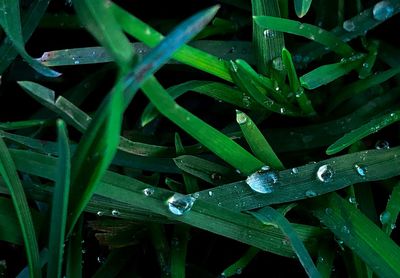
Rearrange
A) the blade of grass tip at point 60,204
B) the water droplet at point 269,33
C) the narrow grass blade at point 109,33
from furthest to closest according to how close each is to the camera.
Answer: the water droplet at point 269,33 → the blade of grass tip at point 60,204 → the narrow grass blade at point 109,33

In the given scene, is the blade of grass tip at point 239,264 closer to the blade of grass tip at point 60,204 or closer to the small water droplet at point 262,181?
the small water droplet at point 262,181

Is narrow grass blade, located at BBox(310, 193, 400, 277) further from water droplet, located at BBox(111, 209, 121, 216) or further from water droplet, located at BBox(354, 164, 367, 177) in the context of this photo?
water droplet, located at BBox(111, 209, 121, 216)

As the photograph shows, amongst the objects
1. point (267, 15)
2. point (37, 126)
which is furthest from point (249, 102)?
point (37, 126)

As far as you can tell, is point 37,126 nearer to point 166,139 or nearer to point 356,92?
point 166,139

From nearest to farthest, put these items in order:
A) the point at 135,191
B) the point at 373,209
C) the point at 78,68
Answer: the point at 135,191, the point at 373,209, the point at 78,68

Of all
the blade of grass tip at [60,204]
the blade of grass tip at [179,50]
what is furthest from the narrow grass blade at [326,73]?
the blade of grass tip at [60,204]

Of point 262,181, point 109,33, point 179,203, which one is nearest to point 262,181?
point 262,181
